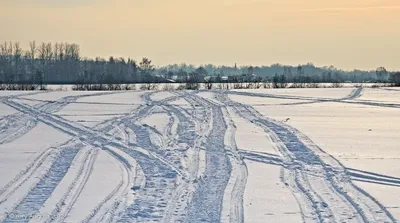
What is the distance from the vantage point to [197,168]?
10312mm

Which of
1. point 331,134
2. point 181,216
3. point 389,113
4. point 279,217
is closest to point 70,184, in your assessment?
point 181,216

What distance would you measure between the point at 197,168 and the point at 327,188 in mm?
2566

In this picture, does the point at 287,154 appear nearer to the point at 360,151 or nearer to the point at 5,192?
the point at 360,151

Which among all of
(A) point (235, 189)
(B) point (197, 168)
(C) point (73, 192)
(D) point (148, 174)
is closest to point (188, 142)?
(B) point (197, 168)

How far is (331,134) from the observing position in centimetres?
1594

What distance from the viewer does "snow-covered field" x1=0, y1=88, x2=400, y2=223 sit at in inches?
288

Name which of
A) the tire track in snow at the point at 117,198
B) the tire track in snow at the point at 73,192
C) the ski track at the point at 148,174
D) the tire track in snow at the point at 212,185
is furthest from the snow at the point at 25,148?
the tire track in snow at the point at 212,185

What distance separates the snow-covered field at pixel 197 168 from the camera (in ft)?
24.0

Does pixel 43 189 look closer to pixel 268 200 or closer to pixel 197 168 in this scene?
pixel 197 168

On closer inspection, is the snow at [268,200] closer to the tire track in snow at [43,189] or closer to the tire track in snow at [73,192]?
the tire track in snow at [73,192]

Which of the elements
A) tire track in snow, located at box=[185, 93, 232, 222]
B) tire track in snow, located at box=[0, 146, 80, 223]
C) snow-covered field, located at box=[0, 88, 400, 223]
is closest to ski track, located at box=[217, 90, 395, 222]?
snow-covered field, located at box=[0, 88, 400, 223]

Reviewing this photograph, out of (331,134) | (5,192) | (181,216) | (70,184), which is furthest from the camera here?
(331,134)

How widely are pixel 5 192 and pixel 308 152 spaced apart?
21.6 feet

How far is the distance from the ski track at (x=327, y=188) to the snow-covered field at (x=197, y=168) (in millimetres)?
16
